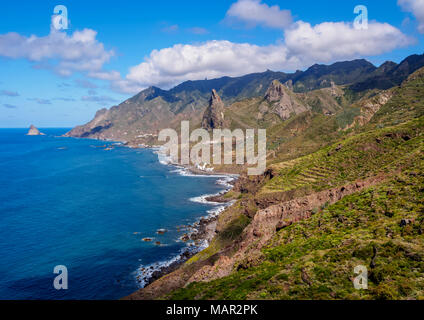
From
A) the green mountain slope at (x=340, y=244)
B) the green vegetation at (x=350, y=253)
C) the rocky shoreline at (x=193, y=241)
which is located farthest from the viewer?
the rocky shoreline at (x=193, y=241)

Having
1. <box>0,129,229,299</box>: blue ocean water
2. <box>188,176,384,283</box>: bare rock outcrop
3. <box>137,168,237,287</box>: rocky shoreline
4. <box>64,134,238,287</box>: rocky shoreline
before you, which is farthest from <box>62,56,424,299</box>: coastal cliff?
<box>0,129,229,299</box>: blue ocean water

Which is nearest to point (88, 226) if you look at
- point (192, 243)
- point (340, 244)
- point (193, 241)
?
point (193, 241)

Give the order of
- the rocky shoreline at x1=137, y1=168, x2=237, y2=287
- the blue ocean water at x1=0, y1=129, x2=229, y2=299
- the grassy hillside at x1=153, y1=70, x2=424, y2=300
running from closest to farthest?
the grassy hillside at x1=153, y1=70, x2=424, y2=300 → the blue ocean water at x1=0, y1=129, x2=229, y2=299 → the rocky shoreline at x1=137, y1=168, x2=237, y2=287

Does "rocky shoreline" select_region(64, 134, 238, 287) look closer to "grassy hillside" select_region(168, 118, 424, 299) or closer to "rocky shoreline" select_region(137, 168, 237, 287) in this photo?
"rocky shoreline" select_region(137, 168, 237, 287)

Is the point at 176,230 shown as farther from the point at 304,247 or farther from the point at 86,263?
the point at 304,247

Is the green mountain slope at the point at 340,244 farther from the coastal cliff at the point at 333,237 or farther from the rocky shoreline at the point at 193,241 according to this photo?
the rocky shoreline at the point at 193,241

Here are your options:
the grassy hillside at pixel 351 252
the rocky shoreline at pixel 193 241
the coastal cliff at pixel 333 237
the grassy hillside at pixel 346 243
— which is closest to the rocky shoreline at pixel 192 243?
the rocky shoreline at pixel 193 241

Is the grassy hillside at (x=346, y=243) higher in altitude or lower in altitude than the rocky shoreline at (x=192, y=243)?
higher
